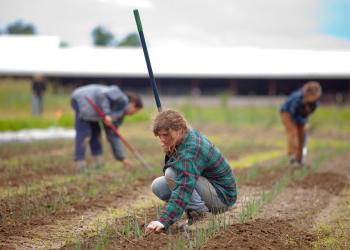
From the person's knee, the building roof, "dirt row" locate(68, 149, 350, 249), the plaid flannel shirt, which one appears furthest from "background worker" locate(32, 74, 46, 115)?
the plaid flannel shirt

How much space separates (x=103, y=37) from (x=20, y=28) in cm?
1002

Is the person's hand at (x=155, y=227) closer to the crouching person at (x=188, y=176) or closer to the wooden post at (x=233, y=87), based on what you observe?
the crouching person at (x=188, y=176)

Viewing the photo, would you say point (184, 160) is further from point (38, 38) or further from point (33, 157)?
point (38, 38)

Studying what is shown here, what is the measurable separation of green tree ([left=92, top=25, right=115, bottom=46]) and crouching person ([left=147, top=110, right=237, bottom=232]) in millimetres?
46887

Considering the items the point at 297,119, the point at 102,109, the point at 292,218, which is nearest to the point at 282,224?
the point at 292,218

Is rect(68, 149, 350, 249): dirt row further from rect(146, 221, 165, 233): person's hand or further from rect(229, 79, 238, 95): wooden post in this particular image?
rect(229, 79, 238, 95): wooden post

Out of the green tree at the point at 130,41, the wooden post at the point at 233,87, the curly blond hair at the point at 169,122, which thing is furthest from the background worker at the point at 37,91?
the green tree at the point at 130,41

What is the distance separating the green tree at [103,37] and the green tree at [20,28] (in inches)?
279

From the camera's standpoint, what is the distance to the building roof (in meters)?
26.9

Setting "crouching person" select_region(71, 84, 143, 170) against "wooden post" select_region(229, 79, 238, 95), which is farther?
"wooden post" select_region(229, 79, 238, 95)

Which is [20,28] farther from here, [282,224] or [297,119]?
[282,224]

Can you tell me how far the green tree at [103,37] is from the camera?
5069 centimetres

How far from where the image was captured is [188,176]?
430 centimetres

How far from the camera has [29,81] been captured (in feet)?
92.9
